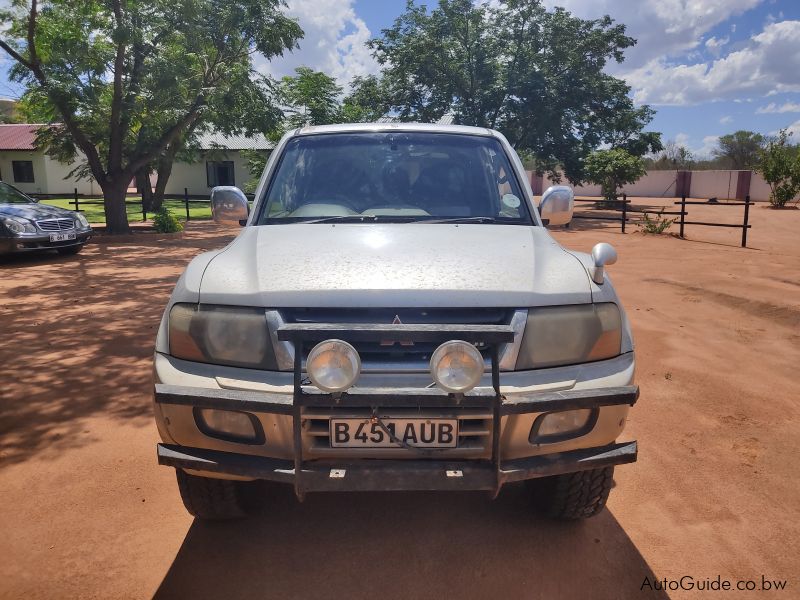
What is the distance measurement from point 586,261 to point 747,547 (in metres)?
1.46

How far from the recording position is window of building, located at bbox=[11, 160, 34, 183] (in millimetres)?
37531

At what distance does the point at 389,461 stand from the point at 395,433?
11 cm

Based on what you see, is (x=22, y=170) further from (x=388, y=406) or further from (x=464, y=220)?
(x=388, y=406)

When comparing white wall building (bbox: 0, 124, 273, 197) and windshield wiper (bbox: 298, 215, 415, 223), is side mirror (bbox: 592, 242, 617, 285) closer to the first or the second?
windshield wiper (bbox: 298, 215, 415, 223)

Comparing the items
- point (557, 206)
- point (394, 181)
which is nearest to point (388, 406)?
point (394, 181)

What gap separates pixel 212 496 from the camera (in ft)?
9.07

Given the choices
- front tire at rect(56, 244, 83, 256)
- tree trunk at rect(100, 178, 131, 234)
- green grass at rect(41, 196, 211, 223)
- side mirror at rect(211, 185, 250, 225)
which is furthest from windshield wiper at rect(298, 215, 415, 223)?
green grass at rect(41, 196, 211, 223)

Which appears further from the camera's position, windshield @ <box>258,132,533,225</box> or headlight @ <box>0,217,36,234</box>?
headlight @ <box>0,217,36,234</box>

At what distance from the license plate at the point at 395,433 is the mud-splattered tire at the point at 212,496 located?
0.79 meters

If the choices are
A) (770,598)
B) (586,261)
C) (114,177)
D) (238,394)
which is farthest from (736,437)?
(114,177)

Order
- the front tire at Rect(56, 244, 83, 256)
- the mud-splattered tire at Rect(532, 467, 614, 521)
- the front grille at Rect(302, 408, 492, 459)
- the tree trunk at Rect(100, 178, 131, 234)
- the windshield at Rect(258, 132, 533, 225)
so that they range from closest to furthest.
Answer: the front grille at Rect(302, 408, 492, 459) < the mud-splattered tire at Rect(532, 467, 614, 521) < the windshield at Rect(258, 132, 533, 225) < the front tire at Rect(56, 244, 83, 256) < the tree trunk at Rect(100, 178, 131, 234)

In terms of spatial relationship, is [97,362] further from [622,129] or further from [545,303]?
[622,129]

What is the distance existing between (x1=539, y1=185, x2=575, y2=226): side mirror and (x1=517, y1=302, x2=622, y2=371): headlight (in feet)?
3.93

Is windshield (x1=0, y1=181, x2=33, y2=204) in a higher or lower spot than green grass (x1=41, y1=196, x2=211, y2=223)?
higher
